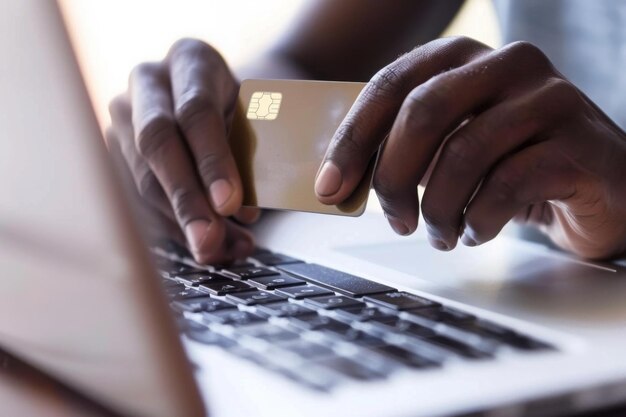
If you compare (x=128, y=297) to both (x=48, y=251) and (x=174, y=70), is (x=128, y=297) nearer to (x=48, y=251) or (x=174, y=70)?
(x=48, y=251)

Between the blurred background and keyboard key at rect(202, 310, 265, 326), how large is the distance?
4.55 feet

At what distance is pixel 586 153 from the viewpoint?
537 mm

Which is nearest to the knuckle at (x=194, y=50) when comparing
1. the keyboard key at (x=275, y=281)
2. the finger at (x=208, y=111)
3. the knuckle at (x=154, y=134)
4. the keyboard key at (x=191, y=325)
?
the finger at (x=208, y=111)

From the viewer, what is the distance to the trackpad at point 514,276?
478 millimetres

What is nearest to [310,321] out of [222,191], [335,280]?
[335,280]

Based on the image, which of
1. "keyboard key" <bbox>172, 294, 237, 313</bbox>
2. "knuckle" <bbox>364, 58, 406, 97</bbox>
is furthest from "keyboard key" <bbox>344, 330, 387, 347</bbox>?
"knuckle" <bbox>364, 58, 406, 97</bbox>

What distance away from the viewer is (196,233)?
0.65 metres

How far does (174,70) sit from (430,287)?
0.38 meters

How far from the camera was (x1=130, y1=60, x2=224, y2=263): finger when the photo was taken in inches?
25.7

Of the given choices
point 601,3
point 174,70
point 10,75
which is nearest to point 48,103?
point 10,75

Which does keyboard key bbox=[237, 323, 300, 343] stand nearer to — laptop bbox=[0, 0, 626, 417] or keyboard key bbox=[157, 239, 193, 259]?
laptop bbox=[0, 0, 626, 417]

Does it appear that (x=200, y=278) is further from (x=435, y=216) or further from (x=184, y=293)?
(x=435, y=216)

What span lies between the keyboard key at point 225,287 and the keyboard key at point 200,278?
0.01 meters

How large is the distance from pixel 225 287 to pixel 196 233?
135 millimetres
